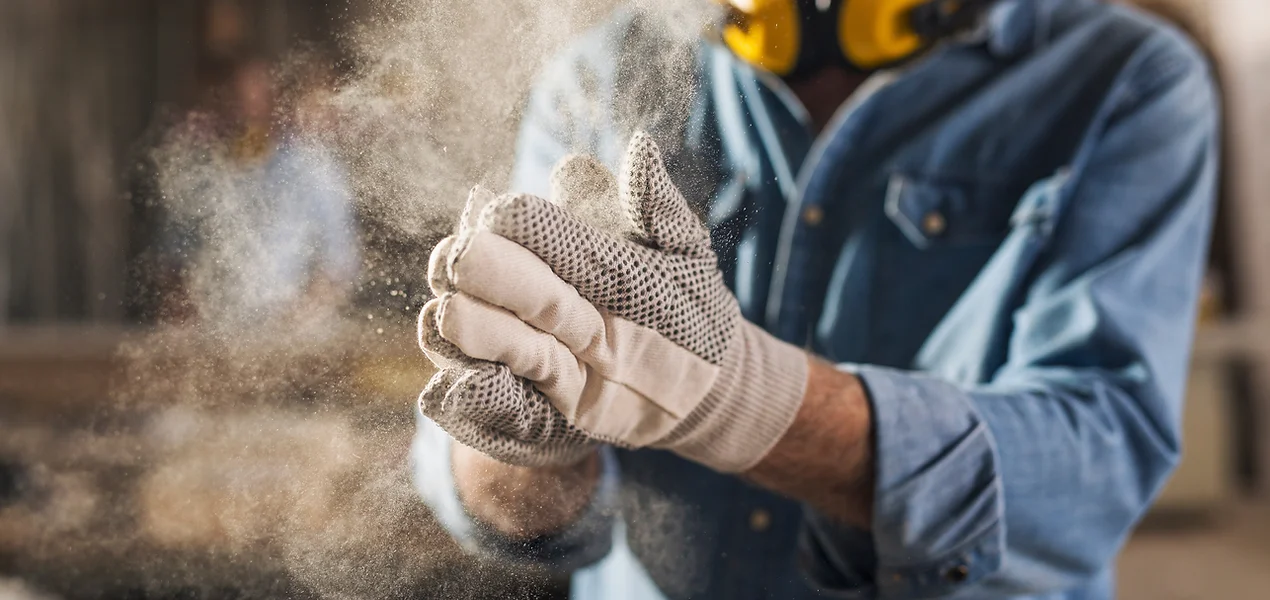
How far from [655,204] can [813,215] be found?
303 millimetres

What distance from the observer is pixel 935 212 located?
685 mm

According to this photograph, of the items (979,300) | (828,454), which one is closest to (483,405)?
(828,454)

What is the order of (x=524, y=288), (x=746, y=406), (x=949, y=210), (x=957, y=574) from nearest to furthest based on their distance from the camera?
(x=524, y=288), (x=746, y=406), (x=957, y=574), (x=949, y=210)

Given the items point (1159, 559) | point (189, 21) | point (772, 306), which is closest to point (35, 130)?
point (189, 21)

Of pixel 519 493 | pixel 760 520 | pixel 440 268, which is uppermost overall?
pixel 440 268

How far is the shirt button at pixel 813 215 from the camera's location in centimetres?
66

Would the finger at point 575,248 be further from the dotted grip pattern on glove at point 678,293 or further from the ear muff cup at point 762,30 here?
the ear muff cup at point 762,30

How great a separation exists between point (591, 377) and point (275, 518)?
0.15 meters

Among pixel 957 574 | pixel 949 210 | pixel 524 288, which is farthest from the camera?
pixel 949 210

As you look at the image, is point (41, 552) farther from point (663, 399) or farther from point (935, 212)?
point (935, 212)

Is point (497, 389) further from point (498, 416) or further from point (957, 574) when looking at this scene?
point (957, 574)

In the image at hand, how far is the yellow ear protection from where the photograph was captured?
538mm

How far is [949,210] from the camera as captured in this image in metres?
0.69

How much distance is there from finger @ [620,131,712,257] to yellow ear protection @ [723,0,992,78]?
0.48ft
